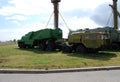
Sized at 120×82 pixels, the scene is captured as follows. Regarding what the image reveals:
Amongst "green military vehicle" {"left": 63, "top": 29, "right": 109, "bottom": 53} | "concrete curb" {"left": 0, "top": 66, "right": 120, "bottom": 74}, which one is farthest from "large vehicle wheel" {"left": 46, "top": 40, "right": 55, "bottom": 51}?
"concrete curb" {"left": 0, "top": 66, "right": 120, "bottom": 74}

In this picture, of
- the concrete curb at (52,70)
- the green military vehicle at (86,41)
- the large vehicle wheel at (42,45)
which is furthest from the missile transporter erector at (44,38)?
the concrete curb at (52,70)

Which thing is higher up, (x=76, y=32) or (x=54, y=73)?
(x=76, y=32)

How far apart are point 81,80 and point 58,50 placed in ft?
63.1

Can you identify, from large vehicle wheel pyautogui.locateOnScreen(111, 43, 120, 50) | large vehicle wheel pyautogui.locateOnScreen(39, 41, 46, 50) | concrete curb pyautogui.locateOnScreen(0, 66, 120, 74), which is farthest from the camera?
large vehicle wheel pyautogui.locateOnScreen(39, 41, 46, 50)

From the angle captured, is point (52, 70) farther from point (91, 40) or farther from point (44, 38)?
point (44, 38)

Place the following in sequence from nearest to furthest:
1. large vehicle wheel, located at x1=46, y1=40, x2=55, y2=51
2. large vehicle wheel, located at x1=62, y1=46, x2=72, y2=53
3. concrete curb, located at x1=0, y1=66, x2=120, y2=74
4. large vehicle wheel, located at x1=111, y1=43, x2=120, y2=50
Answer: concrete curb, located at x1=0, y1=66, x2=120, y2=74 → large vehicle wheel, located at x1=62, y1=46, x2=72, y2=53 → large vehicle wheel, located at x1=111, y1=43, x2=120, y2=50 → large vehicle wheel, located at x1=46, y1=40, x2=55, y2=51

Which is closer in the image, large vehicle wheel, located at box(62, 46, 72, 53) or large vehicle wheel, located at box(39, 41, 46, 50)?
large vehicle wheel, located at box(62, 46, 72, 53)

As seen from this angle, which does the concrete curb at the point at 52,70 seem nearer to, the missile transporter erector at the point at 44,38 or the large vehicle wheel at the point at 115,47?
the large vehicle wheel at the point at 115,47

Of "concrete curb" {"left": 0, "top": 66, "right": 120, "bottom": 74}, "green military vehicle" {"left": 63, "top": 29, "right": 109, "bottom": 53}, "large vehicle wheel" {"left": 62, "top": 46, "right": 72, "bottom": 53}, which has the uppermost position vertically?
"green military vehicle" {"left": 63, "top": 29, "right": 109, "bottom": 53}

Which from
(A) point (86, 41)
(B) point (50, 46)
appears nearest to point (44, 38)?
(B) point (50, 46)

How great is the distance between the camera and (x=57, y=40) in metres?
33.8

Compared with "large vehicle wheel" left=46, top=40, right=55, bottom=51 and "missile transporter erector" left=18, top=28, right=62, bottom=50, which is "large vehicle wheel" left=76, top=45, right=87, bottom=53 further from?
"missile transporter erector" left=18, top=28, right=62, bottom=50

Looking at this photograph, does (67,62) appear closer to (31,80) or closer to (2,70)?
(2,70)

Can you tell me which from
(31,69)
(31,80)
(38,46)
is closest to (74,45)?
(38,46)
